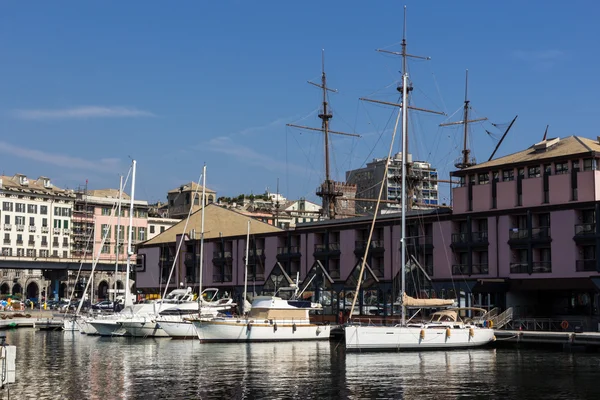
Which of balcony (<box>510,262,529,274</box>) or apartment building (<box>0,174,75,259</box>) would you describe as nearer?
balcony (<box>510,262,529,274</box>)

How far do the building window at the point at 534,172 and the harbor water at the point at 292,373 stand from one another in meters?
18.9

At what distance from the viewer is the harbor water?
41.0 metres

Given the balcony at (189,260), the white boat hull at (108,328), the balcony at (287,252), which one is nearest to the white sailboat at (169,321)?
the white boat hull at (108,328)

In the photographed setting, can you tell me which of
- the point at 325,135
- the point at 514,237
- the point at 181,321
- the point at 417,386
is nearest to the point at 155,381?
the point at 417,386

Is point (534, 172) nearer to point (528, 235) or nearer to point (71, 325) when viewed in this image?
point (528, 235)

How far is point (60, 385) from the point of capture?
4381cm

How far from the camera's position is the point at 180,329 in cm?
8050

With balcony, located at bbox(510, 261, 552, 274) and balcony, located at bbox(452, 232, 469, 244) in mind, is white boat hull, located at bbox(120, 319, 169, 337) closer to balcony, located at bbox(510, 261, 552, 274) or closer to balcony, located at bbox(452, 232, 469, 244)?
balcony, located at bbox(452, 232, 469, 244)

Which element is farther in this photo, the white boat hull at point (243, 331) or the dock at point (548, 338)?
the white boat hull at point (243, 331)

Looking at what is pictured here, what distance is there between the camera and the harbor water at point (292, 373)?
135ft

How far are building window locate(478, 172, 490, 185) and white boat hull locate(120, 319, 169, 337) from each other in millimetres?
33313

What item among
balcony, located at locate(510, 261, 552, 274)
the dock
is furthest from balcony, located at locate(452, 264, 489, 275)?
the dock

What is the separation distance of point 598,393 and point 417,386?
8.57 m

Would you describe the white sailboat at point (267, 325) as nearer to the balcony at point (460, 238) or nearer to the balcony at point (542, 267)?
the balcony at point (460, 238)
